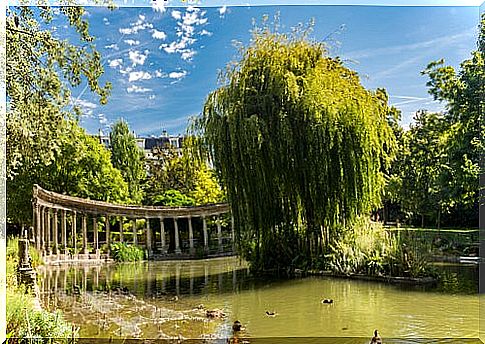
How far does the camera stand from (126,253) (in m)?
7.39

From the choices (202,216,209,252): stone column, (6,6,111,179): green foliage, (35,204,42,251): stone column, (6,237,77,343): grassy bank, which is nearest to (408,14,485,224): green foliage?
(202,216,209,252): stone column

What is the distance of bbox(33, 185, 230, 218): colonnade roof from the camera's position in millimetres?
7367

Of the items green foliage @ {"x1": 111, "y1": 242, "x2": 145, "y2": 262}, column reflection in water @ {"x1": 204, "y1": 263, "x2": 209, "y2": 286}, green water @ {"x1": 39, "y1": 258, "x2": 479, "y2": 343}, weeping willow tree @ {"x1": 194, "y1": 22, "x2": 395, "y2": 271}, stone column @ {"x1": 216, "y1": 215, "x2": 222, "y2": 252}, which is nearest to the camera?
green water @ {"x1": 39, "y1": 258, "x2": 479, "y2": 343}

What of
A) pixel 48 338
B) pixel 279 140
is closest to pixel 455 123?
pixel 279 140

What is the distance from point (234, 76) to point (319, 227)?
1.92 m

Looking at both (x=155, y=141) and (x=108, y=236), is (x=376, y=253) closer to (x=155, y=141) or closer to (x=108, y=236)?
(x=155, y=141)

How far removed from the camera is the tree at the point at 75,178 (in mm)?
6656

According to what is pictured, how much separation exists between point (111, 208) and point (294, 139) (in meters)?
2.58

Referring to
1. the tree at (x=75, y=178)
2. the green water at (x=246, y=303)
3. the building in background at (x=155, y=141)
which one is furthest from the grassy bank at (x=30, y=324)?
the building in background at (x=155, y=141)

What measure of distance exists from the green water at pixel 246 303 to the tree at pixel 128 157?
981 millimetres

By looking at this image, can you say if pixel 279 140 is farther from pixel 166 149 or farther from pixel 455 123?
pixel 455 123

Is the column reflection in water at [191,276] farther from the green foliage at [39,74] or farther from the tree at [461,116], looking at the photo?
the tree at [461,116]

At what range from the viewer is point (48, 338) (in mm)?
3408

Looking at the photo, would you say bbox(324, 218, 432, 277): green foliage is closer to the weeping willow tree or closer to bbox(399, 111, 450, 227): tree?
the weeping willow tree
